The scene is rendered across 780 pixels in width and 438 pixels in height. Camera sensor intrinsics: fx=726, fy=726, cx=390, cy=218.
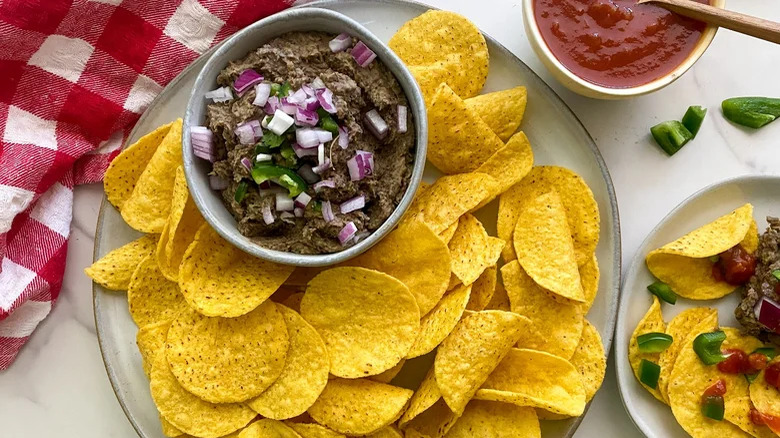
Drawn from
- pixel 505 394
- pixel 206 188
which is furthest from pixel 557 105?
pixel 206 188

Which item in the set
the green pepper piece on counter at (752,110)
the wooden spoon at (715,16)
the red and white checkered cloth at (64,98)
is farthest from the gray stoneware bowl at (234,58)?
the green pepper piece on counter at (752,110)

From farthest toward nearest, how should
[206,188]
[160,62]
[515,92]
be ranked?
[160,62]
[515,92]
[206,188]

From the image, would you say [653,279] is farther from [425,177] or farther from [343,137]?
[343,137]

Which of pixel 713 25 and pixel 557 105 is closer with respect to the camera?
pixel 713 25

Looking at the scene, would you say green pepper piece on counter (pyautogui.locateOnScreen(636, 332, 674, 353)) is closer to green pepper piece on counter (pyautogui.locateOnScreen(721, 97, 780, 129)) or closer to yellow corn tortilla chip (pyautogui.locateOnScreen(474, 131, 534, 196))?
yellow corn tortilla chip (pyautogui.locateOnScreen(474, 131, 534, 196))

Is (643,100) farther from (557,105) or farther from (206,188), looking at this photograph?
(206,188)

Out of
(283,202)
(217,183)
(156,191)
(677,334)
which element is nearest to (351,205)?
(283,202)

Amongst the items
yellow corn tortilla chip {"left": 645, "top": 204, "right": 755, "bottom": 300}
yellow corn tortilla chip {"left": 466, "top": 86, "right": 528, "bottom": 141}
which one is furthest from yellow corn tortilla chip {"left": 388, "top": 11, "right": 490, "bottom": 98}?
yellow corn tortilla chip {"left": 645, "top": 204, "right": 755, "bottom": 300}
